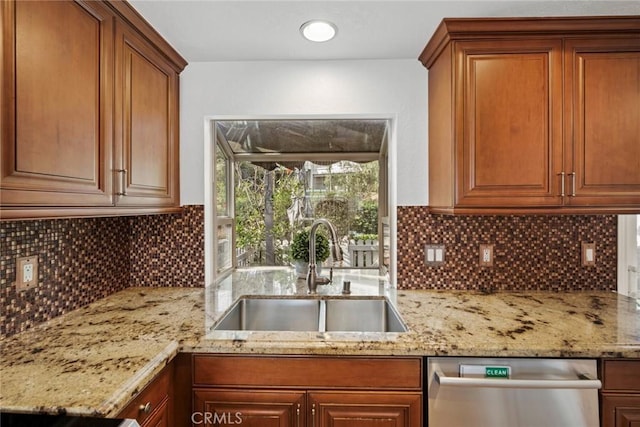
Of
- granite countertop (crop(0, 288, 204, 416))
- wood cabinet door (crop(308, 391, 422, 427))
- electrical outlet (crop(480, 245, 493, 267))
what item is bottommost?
wood cabinet door (crop(308, 391, 422, 427))

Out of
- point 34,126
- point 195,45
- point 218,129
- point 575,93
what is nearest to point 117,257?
point 218,129

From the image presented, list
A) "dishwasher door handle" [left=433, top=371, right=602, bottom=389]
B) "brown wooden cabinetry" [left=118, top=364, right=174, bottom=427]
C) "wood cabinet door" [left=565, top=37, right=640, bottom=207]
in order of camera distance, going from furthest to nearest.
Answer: "wood cabinet door" [left=565, top=37, right=640, bottom=207] < "dishwasher door handle" [left=433, top=371, right=602, bottom=389] < "brown wooden cabinetry" [left=118, top=364, right=174, bottom=427]

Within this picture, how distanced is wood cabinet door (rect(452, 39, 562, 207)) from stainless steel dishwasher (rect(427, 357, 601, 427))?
690 mm

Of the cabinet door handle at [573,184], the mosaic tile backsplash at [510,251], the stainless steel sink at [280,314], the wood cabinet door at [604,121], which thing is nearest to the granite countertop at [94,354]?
the stainless steel sink at [280,314]

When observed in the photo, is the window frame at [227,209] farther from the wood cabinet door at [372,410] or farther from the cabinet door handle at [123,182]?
the wood cabinet door at [372,410]

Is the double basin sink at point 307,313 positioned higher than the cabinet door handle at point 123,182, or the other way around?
the cabinet door handle at point 123,182

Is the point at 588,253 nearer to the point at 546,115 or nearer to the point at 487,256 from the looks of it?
the point at 487,256

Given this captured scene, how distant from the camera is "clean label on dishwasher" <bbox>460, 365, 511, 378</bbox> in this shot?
3.98 feet

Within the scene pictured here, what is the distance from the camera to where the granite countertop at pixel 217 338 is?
950mm

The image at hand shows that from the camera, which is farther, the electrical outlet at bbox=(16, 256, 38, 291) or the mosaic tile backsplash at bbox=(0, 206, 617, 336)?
the mosaic tile backsplash at bbox=(0, 206, 617, 336)

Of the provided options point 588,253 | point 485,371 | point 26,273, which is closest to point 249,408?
point 485,371

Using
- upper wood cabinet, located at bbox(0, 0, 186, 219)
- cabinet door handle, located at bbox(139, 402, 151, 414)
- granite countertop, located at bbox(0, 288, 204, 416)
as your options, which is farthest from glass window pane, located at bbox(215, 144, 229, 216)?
cabinet door handle, located at bbox(139, 402, 151, 414)

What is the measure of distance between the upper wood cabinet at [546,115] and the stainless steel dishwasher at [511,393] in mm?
673

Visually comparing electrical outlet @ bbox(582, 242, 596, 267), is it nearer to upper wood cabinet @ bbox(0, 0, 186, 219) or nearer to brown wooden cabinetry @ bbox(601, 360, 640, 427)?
brown wooden cabinetry @ bbox(601, 360, 640, 427)
